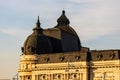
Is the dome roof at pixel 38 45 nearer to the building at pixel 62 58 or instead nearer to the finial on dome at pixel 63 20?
the building at pixel 62 58

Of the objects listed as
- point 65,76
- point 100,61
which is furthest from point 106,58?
point 65,76

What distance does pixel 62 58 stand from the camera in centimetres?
11269

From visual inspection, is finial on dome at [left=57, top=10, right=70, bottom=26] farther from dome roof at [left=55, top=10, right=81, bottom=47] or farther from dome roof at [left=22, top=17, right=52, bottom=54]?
dome roof at [left=22, top=17, right=52, bottom=54]

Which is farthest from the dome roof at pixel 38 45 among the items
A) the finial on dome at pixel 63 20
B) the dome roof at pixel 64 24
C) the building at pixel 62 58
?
the finial on dome at pixel 63 20

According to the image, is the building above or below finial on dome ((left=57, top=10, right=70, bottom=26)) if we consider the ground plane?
below

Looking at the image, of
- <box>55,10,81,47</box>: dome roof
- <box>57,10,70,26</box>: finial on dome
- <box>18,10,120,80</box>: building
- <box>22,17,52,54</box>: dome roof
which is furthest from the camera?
<box>57,10,70,26</box>: finial on dome

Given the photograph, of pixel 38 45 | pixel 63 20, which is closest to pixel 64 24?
pixel 63 20

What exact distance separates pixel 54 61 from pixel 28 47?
9.58m

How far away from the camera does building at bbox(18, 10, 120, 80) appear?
4186 inches

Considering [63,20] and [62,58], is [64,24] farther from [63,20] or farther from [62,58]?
[62,58]

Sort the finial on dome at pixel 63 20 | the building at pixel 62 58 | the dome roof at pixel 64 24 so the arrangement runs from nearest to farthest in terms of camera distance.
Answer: the building at pixel 62 58 → the dome roof at pixel 64 24 → the finial on dome at pixel 63 20

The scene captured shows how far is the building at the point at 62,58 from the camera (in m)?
106

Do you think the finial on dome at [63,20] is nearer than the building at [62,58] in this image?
No

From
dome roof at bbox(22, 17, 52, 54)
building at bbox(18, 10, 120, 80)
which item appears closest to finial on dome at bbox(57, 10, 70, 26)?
building at bbox(18, 10, 120, 80)
